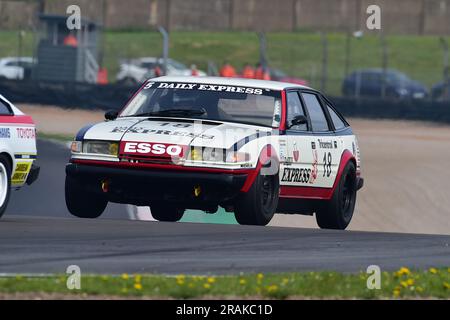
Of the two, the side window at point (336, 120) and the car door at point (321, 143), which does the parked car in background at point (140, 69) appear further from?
the car door at point (321, 143)

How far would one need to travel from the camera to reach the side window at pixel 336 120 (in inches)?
594

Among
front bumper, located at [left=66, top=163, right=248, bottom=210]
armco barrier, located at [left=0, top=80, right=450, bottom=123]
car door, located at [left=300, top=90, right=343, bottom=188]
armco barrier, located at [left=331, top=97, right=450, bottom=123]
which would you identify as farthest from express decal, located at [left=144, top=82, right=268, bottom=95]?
armco barrier, located at [left=331, top=97, right=450, bottom=123]

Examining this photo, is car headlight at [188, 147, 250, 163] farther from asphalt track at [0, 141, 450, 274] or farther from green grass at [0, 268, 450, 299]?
green grass at [0, 268, 450, 299]

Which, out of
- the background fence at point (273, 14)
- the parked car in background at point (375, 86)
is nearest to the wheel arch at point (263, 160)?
the parked car in background at point (375, 86)

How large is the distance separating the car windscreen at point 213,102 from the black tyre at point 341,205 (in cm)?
122

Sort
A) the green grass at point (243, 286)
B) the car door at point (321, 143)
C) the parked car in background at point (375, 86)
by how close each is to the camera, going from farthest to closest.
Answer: the parked car in background at point (375, 86), the car door at point (321, 143), the green grass at point (243, 286)

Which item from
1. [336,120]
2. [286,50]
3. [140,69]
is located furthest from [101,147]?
[286,50]

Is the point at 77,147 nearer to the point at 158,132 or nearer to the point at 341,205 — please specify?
the point at 158,132

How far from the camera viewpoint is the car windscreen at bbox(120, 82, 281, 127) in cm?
1366

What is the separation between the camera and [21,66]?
42406 mm

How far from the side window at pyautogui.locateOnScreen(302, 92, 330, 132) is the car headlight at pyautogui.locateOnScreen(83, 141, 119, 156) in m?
2.56

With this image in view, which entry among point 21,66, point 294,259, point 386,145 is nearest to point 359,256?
point 294,259

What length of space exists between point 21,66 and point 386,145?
668 inches
